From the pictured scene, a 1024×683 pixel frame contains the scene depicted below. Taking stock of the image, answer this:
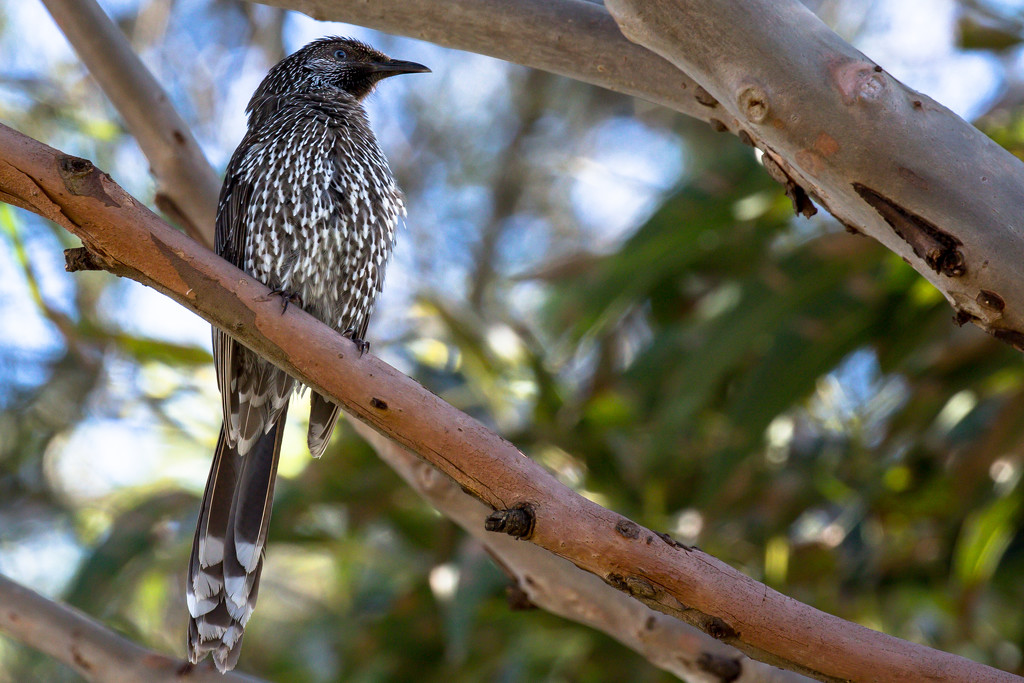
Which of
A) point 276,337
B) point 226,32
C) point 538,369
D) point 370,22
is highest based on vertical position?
point 226,32

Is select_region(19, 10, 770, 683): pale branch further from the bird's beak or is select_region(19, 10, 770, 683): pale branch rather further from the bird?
the bird's beak

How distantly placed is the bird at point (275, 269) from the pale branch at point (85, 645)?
0.77 feet

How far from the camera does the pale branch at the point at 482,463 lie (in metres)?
1.80

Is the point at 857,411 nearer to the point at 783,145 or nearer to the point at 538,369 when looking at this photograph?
the point at 538,369

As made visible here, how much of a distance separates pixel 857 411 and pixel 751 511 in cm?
73

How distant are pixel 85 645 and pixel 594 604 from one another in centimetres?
124

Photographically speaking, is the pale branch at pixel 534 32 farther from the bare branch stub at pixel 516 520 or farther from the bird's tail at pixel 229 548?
the bird's tail at pixel 229 548

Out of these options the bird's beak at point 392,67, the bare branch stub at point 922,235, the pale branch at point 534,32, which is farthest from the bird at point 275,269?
the bare branch stub at point 922,235

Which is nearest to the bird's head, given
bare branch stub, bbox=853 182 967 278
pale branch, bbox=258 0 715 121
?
pale branch, bbox=258 0 715 121

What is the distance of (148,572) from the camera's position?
14.4ft

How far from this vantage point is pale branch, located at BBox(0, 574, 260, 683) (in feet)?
7.53

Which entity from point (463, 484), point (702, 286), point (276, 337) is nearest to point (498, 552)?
point (463, 484)

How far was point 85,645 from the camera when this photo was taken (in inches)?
91.0

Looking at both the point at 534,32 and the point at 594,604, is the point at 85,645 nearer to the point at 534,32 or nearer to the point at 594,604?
the point at 594,604
